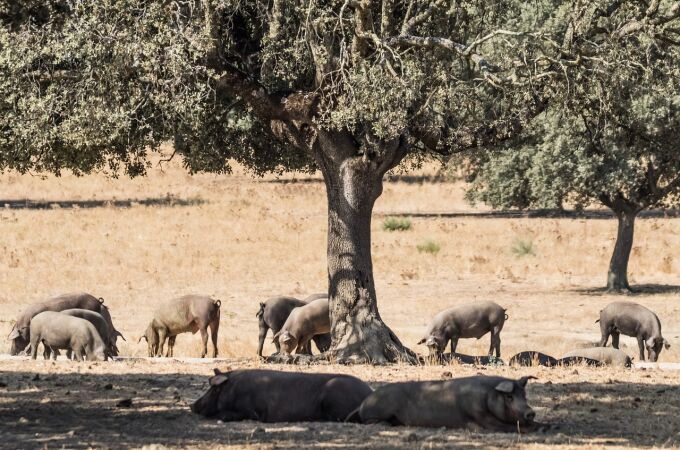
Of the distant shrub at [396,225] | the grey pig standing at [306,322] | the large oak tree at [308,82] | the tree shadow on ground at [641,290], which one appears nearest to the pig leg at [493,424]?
the large oak tree at [308,82]

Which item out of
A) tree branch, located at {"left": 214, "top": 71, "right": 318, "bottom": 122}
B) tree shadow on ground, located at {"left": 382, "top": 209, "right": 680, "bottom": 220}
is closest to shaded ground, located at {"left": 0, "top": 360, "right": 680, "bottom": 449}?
tree branch, located at {"left": 214, "top": 71, "right": 318, "bottom": 122}

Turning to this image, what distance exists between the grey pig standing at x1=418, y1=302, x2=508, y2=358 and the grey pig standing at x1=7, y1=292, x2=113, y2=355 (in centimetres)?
693

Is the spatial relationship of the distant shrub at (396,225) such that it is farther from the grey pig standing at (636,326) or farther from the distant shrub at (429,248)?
the grey pig standing at (636,326)

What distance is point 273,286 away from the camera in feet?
125

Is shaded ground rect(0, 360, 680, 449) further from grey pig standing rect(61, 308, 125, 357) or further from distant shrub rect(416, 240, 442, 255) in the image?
distant shrub rect(416, 240, 442, 255)

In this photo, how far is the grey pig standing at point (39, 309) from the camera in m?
22.6

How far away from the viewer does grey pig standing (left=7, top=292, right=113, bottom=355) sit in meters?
22.6

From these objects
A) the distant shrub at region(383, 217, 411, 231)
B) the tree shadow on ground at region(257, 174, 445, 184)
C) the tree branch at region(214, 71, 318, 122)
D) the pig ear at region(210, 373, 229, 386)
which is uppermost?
the tree shadow on ground at region(257, 174, 445, 184)

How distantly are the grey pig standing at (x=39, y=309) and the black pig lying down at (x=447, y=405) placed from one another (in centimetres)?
1216

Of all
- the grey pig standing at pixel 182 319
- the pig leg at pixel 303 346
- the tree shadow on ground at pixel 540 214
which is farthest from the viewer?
the tree shadow on ground at pixel 540 214

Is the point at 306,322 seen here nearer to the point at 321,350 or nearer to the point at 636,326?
the point at 321,350

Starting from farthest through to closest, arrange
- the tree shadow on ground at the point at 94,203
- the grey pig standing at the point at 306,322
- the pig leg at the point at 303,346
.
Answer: the tree shadow on ground at the point at 94,203, the pig leg at the point at 303,346, the grey pig standing at the point at 306,322

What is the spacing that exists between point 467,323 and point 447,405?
11998 millimetres

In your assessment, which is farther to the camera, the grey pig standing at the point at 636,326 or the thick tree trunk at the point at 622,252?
the thick tree trunk at the point at 622,252
